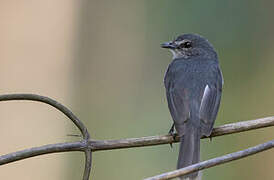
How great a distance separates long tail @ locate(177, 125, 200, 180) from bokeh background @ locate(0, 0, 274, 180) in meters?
2.16

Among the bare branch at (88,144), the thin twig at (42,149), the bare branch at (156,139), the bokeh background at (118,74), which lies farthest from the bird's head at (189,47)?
the thin twig at (42,149)

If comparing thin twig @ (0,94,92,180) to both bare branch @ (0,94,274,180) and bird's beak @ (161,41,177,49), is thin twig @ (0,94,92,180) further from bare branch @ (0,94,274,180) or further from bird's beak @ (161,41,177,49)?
bird's beak @ (161,41,177,49)

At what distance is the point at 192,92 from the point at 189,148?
0.76 metres

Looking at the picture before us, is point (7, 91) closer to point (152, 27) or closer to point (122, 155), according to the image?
point (122, 155)

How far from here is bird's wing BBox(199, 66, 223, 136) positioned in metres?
4.36

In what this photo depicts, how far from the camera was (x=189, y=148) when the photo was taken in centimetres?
424

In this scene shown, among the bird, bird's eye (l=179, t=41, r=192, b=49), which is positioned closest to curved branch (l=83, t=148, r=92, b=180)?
the bird

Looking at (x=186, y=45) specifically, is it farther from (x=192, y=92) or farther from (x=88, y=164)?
(x=88, y=164)

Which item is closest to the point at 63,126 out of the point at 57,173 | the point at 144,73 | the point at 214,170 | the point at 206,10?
the point at 57,173

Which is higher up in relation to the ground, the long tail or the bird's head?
the bird's head

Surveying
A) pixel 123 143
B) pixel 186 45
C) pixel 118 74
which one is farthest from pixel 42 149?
pixel 118 74

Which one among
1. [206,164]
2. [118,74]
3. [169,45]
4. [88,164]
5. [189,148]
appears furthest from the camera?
[118,74]

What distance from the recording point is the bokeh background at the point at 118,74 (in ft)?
21.2

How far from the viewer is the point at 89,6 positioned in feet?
24.1
